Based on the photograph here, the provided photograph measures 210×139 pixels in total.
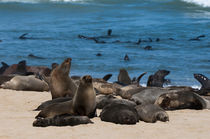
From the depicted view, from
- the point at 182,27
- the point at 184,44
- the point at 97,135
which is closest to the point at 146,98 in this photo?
the point at 97,135

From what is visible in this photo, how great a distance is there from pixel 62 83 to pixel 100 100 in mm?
733

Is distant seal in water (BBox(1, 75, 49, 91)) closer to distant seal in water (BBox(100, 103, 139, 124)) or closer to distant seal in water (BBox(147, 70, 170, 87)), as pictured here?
distant seal in water (BBox(147, 70, 170, 87))

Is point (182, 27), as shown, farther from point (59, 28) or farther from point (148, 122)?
point (148, 122)

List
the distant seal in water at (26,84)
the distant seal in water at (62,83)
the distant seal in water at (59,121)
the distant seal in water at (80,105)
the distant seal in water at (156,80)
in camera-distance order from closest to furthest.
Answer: the distant seal in water at (59,121) → the distant seal in water at (80,105) → the distant seal in water at (62,83) → the distant seal in water at (26,84) → the distant seal in water at (156,80)

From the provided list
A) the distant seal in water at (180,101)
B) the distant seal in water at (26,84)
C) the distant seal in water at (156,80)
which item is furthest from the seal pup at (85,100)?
the distant seal in water at (156,80)

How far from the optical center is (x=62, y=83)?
8.98 m

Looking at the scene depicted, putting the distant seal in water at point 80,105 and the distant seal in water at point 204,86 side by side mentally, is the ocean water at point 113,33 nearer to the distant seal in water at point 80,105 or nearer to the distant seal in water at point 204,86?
Result: the distant seal in water at point 204,86

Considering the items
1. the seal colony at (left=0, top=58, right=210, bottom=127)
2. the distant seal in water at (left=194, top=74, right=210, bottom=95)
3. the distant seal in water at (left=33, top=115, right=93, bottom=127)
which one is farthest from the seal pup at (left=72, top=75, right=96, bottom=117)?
the distant seal in water at (left=194, top=74, right=210, bottom=95)

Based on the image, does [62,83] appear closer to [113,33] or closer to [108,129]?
[108,129]

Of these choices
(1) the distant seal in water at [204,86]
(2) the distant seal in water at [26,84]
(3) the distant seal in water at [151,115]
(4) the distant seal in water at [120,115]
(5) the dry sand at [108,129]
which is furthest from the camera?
(2) the distant seal in water at [26,84]

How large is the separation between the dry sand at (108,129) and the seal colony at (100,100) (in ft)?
0.50

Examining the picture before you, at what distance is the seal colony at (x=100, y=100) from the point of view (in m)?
7.14

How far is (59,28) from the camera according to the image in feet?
92.4

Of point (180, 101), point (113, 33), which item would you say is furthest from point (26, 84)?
point (113, 33)
